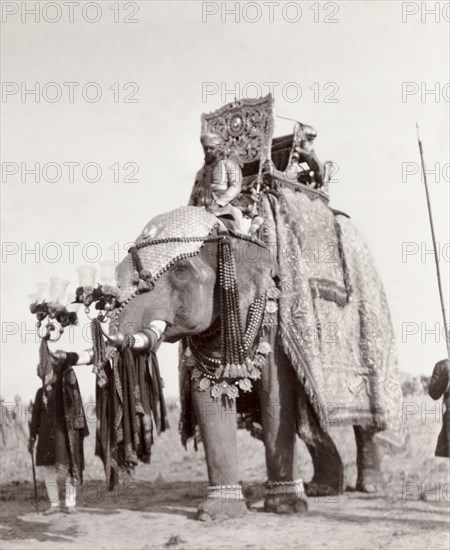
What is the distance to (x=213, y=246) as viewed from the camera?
23.1 ft

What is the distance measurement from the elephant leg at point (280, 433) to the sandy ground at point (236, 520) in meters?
0.18

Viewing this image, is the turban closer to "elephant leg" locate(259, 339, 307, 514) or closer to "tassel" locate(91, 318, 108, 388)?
"elephant leg" locate(259, 339, 307, 514)

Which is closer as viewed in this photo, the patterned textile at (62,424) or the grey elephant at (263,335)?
the patterned textile at (62,424)

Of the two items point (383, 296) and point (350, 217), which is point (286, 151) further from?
point (383, 296)

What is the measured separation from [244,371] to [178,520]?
123 cm

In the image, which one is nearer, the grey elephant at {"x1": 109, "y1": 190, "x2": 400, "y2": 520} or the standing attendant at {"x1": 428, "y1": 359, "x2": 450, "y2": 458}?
the standing attendant at {"x1": 428, "y1": 359, "x2": 450, "y2": 458}

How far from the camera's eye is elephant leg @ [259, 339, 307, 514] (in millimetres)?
6910

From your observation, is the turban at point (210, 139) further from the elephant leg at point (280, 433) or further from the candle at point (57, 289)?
the candle at point (57, 289)

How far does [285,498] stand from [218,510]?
59 cm

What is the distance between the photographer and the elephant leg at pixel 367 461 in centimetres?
828

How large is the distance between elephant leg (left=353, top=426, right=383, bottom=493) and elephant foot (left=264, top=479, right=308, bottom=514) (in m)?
1.49

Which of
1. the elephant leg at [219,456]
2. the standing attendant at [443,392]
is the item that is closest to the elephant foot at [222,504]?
the elephant leg at [219,456]

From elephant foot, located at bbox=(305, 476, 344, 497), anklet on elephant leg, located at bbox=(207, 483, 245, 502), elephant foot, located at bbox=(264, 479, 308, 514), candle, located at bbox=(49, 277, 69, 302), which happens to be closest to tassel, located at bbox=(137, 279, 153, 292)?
candle, located at bbox=(49, 277, 69, 302)

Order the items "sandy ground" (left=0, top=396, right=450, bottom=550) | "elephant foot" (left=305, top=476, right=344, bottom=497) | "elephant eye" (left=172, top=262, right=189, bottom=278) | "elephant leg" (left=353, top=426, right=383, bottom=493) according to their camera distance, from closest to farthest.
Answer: "sandy ground" (left=0, top=396, right=450, bottom=550) < "elephant eye" (left=172, top=262, right=189, bottom=278) < "elephant foot" (left=305, top=476, right=344, bottom=497) < "elephant leg" (left=353, top=426, right=383, bottom=493)
